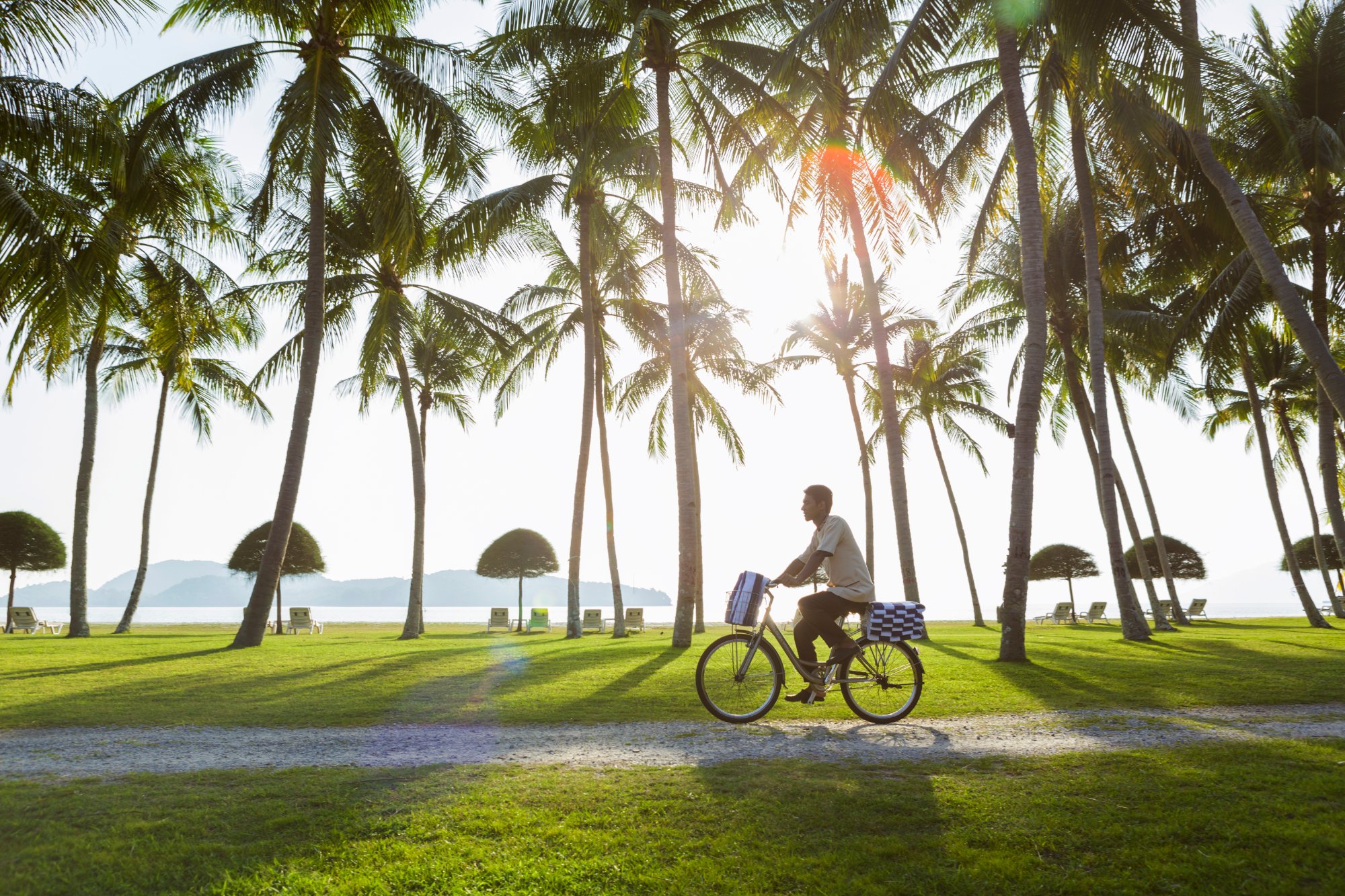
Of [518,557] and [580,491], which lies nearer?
[580,491]

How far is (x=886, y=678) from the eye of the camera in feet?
21.5

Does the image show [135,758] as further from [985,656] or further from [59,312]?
[985,656]

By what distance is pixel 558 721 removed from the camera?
6762 millimetres

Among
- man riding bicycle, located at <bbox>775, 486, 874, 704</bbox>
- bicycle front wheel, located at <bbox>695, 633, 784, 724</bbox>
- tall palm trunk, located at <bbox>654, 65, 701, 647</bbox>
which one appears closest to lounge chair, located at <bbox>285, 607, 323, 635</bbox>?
tall palm trunk, located at <bbox>654, 65, 701, 647</bbox>

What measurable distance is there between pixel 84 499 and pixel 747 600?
63.8 ft

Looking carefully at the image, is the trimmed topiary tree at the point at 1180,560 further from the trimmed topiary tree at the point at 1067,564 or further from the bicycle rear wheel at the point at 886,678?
the bicycle rear wheel at the point at 886,678

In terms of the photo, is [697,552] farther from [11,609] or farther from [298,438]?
[11,609]

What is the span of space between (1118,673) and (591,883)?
8251 millimetres

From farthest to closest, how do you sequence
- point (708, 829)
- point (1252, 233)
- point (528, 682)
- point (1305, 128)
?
point (1305, 128)
point (1252, 233)
point (528, 682)
point (708, 829)

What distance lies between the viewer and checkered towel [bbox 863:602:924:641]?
21.2 ft

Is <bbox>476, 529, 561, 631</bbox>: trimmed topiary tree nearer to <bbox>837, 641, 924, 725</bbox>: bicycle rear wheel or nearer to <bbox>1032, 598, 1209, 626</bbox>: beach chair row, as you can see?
Result: <bbox>1032, 598, 1209, 626</bbox>: beach chair row

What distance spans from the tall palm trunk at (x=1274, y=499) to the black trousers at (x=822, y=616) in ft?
60.8

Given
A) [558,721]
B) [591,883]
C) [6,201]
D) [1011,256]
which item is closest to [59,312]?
[6,201]

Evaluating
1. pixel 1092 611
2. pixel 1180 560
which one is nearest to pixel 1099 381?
pixel 1092 611
